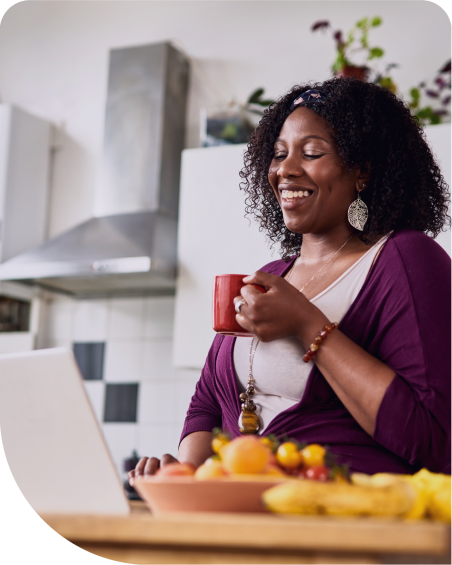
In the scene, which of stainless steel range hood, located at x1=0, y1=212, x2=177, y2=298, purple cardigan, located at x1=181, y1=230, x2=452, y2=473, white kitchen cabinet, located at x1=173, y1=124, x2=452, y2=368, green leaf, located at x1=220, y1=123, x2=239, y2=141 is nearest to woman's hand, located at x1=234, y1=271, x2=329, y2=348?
purple cardigan, located at x1=181, y1=230, x2=452, y2=473

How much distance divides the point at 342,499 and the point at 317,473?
0.08 metres

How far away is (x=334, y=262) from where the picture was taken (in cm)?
122

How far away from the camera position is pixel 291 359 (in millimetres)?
1070

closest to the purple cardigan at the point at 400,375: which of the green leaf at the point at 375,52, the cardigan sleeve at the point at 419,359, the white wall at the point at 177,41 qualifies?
the cardigan sleeve at the point at 419,359

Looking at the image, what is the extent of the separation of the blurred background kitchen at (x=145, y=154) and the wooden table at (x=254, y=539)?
5.97 feet

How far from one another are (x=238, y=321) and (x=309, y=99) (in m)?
0.50

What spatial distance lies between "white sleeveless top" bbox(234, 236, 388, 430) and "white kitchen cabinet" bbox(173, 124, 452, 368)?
4.00ft

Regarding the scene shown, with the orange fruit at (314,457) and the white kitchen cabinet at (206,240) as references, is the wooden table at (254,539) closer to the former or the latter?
the orange fruit at (314,457)

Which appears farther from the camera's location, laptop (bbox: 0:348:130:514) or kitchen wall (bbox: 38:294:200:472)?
kitchen wall (bbox: 38:294:200:472)

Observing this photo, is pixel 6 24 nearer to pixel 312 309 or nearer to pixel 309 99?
pixel 309 99

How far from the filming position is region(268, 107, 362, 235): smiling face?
1.20 metres

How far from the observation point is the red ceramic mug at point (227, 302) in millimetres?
1024

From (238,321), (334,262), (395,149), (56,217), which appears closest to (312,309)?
(238,321)

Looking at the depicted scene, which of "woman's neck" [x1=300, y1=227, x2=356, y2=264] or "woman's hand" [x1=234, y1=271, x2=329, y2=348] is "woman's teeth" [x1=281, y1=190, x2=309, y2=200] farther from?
"woman's hand" [x1=234, y1=271, x2=329, y2=348]
